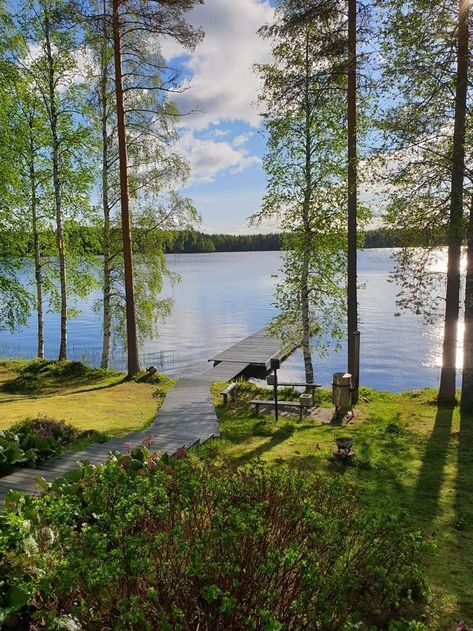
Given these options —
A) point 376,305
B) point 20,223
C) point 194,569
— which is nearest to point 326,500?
point 194,569

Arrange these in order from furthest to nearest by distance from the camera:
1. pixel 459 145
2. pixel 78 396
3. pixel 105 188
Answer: pixel 105 188 → pixel 78 396 → pixel 459 145

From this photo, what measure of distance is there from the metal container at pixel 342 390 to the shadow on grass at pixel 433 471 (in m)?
1.72

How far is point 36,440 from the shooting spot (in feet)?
19.8

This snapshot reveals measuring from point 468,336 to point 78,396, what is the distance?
926 cm

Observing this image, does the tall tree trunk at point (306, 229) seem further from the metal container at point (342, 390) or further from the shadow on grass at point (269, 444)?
→ the shadow on grass at point (269, 444)

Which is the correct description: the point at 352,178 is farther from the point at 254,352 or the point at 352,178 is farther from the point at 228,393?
the point at 254,352

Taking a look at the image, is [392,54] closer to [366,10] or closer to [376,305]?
[366,10]

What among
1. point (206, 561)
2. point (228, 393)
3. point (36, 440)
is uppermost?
point (206, 561)

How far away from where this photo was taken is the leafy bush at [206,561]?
2406 mm

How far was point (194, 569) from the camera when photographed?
7.81 feet

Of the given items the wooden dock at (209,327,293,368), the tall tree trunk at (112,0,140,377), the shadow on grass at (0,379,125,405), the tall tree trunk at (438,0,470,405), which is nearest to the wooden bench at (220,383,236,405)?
the shadow on grass at (0,379,125,405)

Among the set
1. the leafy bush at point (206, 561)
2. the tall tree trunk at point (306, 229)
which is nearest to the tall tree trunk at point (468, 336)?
the tall tree trunk at point (306, 229)

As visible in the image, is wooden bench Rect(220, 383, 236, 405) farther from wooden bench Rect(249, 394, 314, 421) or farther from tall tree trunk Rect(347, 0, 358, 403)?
tall tree trunk Rect(347, 0, 358, 403)

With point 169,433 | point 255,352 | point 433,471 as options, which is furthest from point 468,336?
point 255,352
